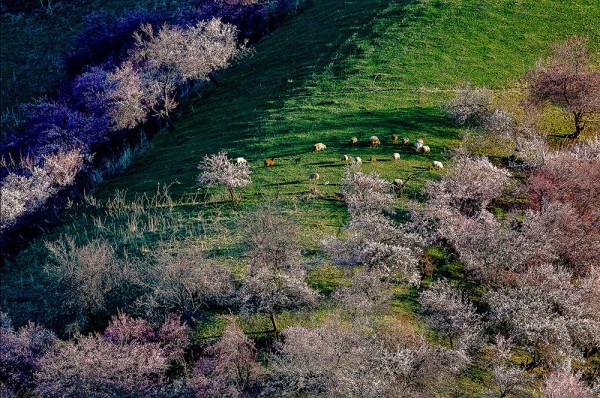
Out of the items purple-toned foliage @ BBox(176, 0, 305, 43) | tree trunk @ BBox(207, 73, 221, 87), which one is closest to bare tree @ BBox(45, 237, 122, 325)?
tree trunk @ BBox(207, 73, 221, 87)

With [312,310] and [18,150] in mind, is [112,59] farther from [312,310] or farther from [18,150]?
[312,310]

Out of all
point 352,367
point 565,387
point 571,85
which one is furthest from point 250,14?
point 565,387

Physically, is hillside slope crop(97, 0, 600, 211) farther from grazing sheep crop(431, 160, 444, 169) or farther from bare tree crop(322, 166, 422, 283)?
bare tree crop(322, 166, 422, 283)

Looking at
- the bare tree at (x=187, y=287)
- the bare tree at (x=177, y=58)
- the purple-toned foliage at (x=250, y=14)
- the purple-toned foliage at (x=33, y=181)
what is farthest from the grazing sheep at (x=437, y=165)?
the purple-toned foliage at (x=250, y=14)

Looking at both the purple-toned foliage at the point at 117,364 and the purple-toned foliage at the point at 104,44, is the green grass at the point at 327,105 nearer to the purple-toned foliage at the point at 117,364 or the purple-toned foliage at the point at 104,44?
the purple-toned foliage at the point at 117,364

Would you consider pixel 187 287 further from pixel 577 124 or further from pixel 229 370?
pixel 577 124

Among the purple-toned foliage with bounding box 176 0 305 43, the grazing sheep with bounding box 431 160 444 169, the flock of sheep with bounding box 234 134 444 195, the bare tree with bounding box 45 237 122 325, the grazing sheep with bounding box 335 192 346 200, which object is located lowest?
the bare tree with bounding box 45 237 122 325
